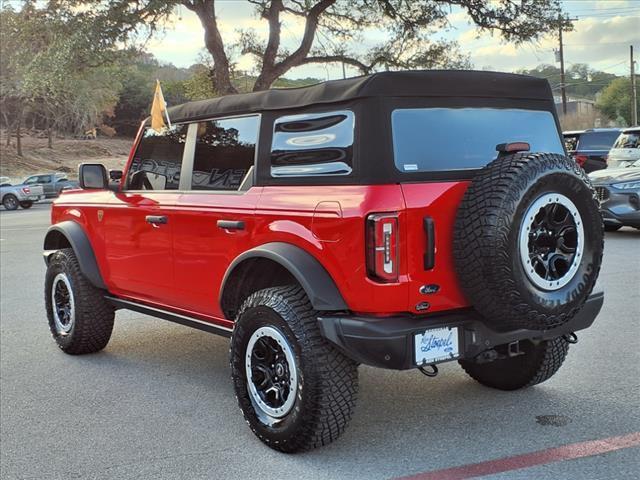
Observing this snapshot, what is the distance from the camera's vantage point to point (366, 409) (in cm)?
436

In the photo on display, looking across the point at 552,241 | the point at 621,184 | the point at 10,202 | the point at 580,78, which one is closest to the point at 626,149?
the point at 621,184

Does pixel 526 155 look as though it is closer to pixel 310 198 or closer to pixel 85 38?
pixel 310 198

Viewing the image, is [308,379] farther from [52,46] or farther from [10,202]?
[10,202]

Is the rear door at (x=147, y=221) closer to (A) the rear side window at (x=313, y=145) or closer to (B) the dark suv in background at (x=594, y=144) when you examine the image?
(A) the rear side window at (x=313, y=145)

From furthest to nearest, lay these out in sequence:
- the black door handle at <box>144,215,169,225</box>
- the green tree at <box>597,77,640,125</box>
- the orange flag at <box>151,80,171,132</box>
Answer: the green tree at <box>597,77,640,125</box>
the orange flag at <box>151,80,171,132</box>
the black door handle at <box>144,215,169,225</box>

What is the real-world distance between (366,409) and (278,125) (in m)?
1.75

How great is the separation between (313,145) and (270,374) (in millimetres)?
1236

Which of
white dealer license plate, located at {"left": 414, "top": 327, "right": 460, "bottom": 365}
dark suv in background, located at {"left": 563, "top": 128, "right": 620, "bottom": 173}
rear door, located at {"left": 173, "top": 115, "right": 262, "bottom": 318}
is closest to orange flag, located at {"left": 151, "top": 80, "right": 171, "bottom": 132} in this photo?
rear door, located at {"left": 173, "top": 115, "right": 262, "bottom": 318}

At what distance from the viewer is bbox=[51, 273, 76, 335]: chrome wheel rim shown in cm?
589

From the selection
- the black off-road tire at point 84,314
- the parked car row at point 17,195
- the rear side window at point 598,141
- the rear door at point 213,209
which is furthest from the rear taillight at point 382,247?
the parked car row at point 17,195

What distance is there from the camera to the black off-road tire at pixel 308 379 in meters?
3.55

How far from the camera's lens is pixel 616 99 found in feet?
232

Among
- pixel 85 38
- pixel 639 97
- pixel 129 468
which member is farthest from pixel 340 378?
pixel 639 97

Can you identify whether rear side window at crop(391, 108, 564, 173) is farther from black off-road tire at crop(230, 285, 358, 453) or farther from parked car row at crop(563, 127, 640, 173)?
parked car row at crop(563, 127, 640, 173)
